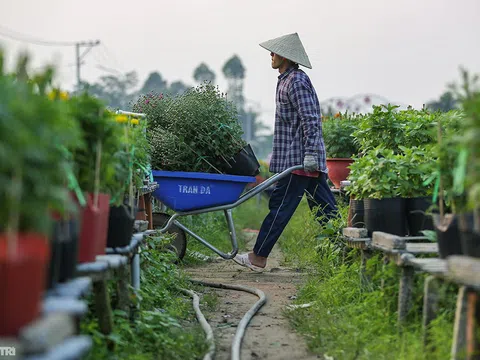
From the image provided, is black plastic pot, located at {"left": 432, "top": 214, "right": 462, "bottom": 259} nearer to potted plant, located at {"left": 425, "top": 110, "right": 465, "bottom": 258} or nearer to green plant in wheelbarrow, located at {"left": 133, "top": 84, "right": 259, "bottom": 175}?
potted plant, located at {"left": 425, "top": 110, "right": 465, "bottom": 258}

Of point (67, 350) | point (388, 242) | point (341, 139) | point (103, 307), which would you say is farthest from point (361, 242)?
point (341, 139)

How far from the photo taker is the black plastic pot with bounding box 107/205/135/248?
4.78 meters

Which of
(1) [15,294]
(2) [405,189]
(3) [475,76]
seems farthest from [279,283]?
(1) [15,294]

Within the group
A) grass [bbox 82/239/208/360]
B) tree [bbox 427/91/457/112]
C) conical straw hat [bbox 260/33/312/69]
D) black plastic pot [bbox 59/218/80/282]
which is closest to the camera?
black plastic pot [bbox 59/218/80/282]

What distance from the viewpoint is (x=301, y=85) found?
812cm

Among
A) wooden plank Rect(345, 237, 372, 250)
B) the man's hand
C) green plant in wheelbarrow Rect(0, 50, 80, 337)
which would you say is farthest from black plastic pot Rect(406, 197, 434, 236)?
green plant in wheelbarrow Rect(0, 50, 80, 337)

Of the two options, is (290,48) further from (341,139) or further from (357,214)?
(341,139)

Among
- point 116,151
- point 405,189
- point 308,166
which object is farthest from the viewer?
point 308,166

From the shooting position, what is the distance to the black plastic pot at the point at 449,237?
4.16 meters

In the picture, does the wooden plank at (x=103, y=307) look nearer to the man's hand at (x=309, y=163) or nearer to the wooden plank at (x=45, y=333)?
the wooden plank at (x=45, y=333)

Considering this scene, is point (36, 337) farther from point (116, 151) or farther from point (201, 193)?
point (201, 193)

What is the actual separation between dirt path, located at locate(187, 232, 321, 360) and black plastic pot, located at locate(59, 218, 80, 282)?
5.63 ft

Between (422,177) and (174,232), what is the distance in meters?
3.50

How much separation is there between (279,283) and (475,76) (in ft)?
14.8
